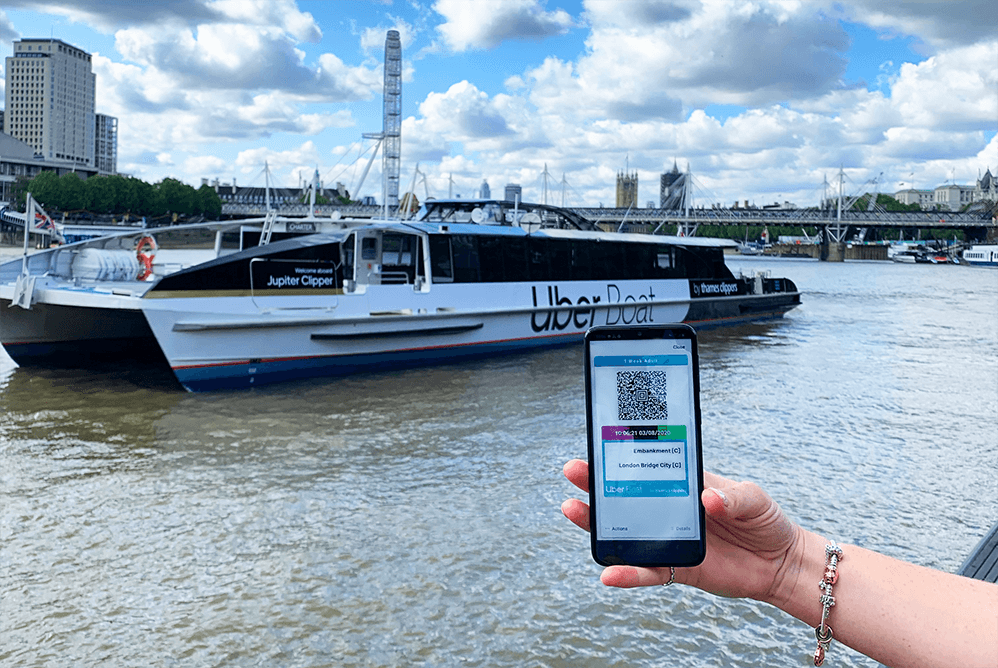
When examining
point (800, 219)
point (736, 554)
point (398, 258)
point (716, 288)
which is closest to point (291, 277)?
point (398, 258)

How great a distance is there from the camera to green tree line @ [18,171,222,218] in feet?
328

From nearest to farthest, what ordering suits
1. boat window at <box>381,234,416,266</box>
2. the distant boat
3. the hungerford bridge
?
boat window at <box>381,234,416,266</box>
the hungerford bridge
the distant boat

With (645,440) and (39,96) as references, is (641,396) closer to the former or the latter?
(645,440)

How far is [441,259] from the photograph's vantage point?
617 inches

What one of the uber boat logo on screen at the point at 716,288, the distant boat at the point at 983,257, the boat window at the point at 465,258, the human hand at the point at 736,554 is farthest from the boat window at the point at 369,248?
the distant boat at the point at 983,257

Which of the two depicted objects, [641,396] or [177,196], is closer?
[641,396]

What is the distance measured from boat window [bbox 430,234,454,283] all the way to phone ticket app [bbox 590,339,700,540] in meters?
13.6

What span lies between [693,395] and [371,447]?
7746 millimetres

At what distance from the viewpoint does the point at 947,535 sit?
6949 mm

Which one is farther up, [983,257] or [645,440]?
[983,257]

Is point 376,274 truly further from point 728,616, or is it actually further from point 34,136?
point 34,136

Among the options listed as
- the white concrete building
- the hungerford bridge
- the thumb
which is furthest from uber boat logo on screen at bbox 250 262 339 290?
the white concrete building

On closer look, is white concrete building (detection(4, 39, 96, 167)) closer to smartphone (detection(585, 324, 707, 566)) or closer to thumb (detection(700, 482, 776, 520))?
smartphone (detection(585, 324, 707, 566))

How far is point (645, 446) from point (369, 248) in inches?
528
